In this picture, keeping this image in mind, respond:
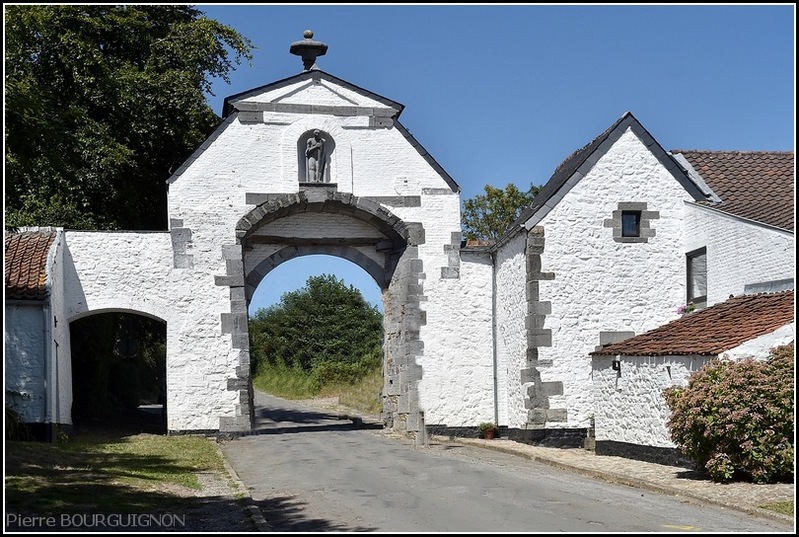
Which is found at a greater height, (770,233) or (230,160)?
(230,160)

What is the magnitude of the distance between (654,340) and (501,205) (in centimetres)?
2658

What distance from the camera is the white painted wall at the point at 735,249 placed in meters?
18.4

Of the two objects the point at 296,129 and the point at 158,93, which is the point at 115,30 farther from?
the point at 296,129

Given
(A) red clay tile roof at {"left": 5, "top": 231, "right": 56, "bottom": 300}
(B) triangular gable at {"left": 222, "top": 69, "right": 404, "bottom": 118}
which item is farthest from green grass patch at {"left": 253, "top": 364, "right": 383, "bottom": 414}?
(A) red clay tile roof at {"left": 5, "top": 231, "right": 56, "bottom": 300}

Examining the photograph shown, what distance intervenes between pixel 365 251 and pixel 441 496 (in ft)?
43.2

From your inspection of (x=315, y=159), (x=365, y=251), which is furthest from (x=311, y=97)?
(x=365, y=251)

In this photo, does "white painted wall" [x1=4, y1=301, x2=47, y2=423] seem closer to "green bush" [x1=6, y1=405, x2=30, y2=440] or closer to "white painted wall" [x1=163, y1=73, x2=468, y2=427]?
"green bush" [x1=6, y1=405, x2=30, y2=440]

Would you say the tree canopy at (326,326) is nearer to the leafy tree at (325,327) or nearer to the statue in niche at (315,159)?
the leafy tree at (325,327)

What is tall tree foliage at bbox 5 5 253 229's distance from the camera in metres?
26.2

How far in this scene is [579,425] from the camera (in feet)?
72.0

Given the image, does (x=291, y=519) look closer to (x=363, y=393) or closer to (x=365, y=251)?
(x=365, y=251)

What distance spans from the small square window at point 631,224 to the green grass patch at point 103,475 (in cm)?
982

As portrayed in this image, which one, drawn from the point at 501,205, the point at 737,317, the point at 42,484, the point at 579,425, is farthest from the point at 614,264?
the point at 501,205

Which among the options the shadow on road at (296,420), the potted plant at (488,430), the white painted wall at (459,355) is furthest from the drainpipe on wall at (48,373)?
the potted plant at (488,430)
